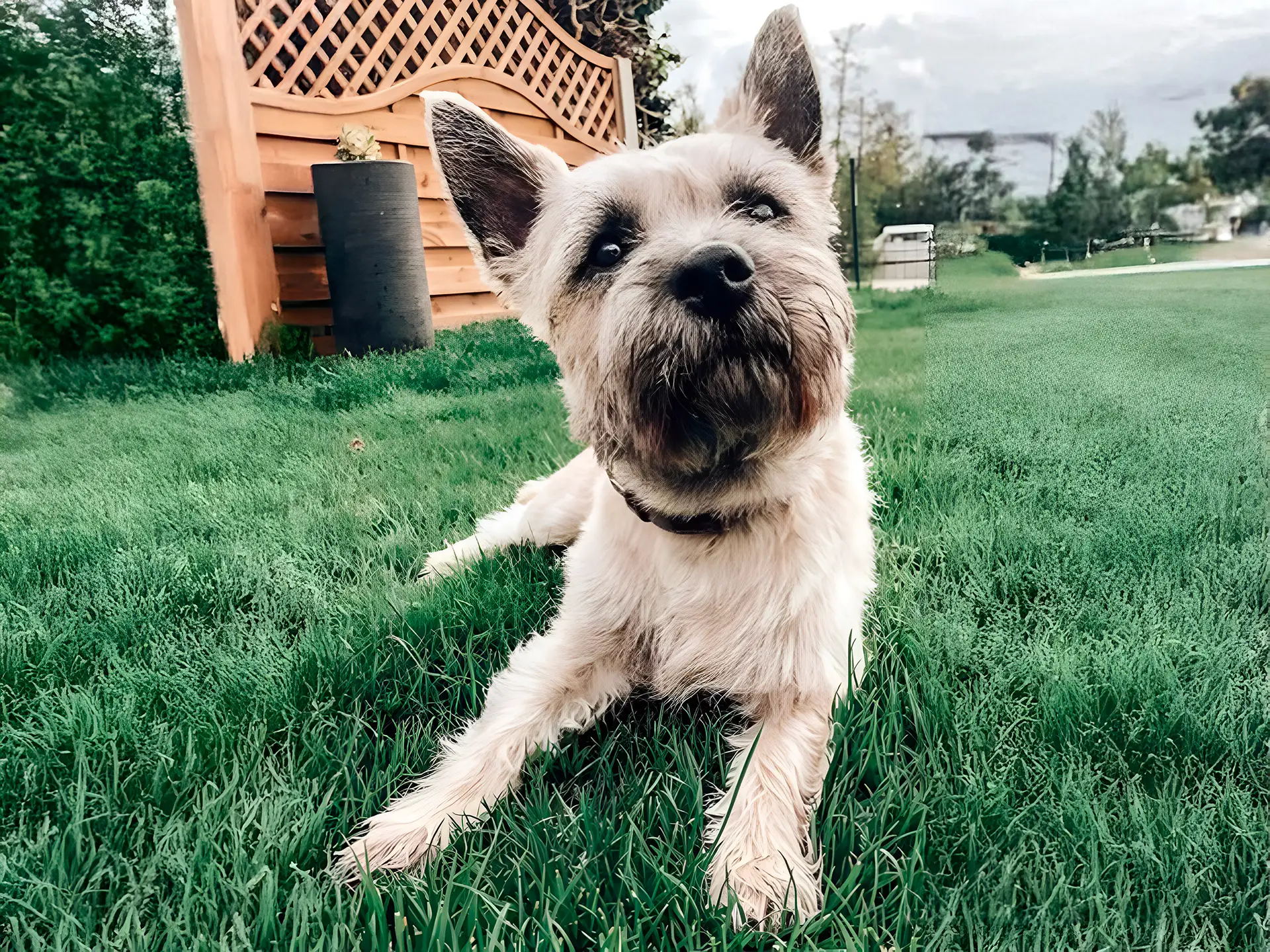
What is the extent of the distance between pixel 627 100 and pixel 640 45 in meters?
0.11

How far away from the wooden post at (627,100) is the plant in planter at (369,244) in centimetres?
55

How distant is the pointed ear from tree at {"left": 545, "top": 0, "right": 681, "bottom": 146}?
0.27m

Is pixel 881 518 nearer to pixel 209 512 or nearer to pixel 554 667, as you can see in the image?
pixel 554 667

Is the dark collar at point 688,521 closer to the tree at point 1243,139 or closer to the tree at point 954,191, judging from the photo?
the tree at point 954,191

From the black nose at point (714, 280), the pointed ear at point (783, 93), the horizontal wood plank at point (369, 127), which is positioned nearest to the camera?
the black nose at point (714, 280)

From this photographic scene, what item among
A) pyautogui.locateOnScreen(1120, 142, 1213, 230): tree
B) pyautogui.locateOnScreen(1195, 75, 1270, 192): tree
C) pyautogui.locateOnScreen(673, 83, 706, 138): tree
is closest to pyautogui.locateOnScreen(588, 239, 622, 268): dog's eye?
pyautogui.locateOnScreen(673, 83, 706, 138): tree

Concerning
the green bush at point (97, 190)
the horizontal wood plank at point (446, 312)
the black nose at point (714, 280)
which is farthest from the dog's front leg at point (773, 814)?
the green bush at point (97, 190)

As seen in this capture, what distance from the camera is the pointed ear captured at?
1.30 meters

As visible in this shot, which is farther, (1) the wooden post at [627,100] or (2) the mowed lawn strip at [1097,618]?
(1) the wooden post at [627,100]

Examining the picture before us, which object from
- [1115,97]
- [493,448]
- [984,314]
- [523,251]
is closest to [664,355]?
[523,251]

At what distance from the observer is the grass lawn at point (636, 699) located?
3.13ft

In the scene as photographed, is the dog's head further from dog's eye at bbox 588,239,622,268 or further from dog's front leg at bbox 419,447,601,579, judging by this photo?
dog's front leg at bbox 419,447,601,579

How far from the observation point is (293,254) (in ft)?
5.97

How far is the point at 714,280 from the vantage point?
3.51 ft
